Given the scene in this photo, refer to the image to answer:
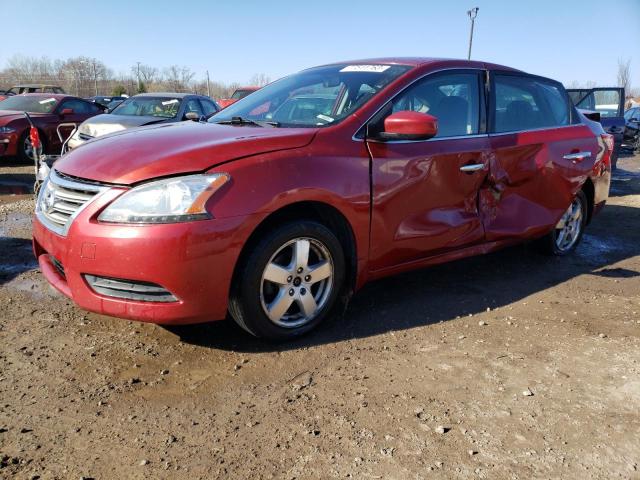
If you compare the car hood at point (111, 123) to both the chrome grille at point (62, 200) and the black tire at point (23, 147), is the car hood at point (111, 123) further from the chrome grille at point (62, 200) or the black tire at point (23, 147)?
the chrome grille at point (62, 200)

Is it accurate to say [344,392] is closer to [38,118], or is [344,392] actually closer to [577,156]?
[577,156]

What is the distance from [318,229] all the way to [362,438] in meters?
1.23

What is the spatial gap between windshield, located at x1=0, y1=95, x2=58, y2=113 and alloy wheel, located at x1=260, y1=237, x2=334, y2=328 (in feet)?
34.0

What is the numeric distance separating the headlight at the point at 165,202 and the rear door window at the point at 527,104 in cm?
246

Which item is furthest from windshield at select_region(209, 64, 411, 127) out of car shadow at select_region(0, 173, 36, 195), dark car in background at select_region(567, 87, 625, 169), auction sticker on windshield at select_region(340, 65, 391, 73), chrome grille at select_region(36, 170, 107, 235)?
dark car in background at select_region(567, 87, 625, 169)

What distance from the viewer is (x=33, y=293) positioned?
3.94 metres

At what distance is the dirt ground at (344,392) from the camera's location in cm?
220

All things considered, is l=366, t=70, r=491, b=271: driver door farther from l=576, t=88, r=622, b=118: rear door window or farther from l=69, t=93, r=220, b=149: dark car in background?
l=576, t=88, r=622, b=118: rear door window

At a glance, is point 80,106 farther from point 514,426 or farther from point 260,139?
point 514,426

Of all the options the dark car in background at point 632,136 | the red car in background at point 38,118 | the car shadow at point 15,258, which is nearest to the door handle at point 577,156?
the car shadow at point 15,258

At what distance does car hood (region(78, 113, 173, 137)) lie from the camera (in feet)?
30.0

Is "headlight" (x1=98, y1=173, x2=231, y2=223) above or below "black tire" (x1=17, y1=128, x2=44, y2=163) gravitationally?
above

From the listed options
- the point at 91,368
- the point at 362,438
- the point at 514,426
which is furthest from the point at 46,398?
the point at 514,426

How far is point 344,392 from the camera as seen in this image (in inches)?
107
